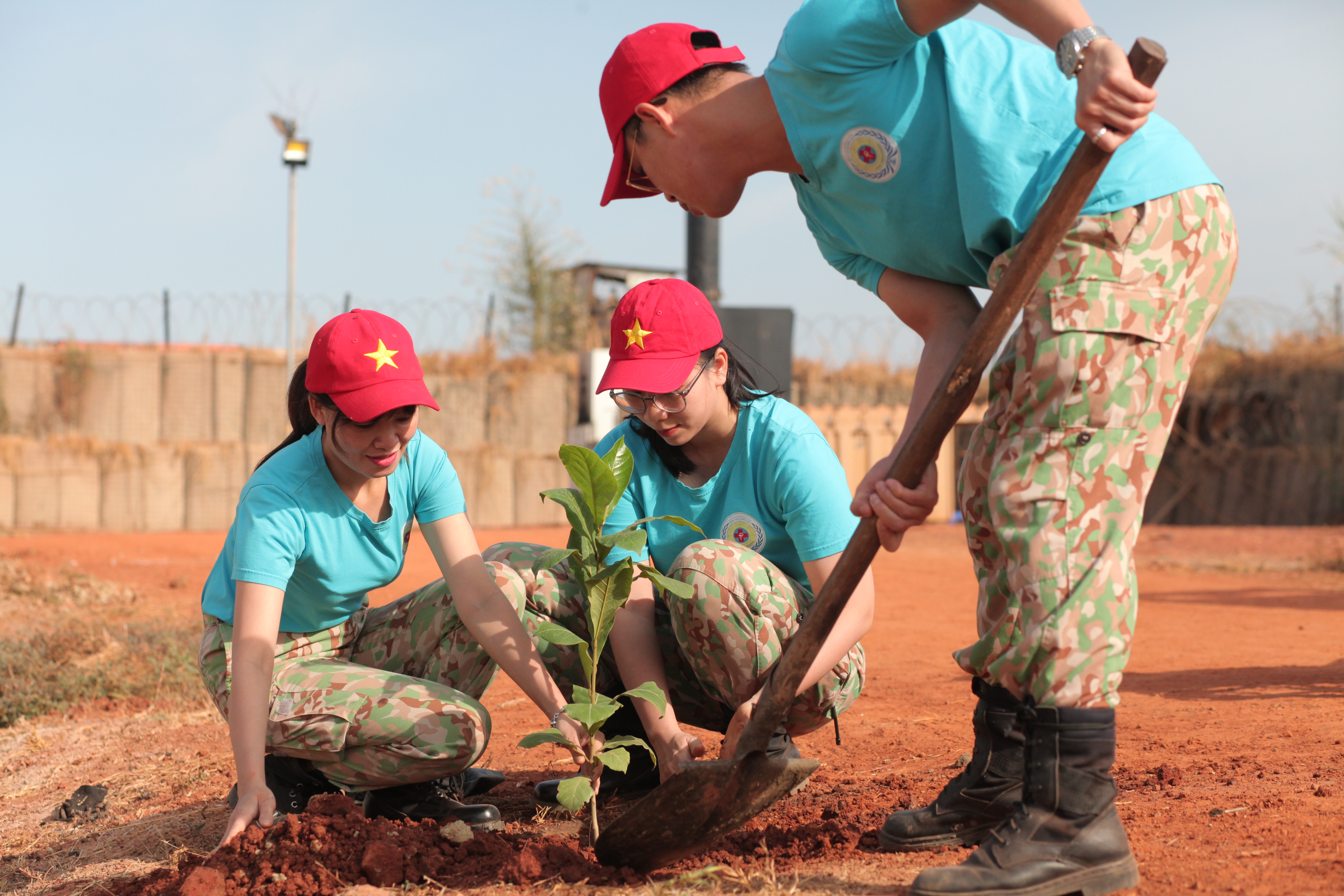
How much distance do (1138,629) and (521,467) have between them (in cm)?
881

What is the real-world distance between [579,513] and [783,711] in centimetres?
57

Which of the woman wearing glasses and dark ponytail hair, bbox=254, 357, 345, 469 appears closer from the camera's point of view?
the woman wearing glasses

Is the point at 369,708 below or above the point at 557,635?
below

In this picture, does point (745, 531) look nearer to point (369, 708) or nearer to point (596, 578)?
point (596, 578)

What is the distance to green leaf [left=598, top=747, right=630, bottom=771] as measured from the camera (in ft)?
6.75

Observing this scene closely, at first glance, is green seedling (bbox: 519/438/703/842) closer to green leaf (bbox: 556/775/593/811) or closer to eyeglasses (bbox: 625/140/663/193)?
green leaf (bbox: 556/775/593/811)

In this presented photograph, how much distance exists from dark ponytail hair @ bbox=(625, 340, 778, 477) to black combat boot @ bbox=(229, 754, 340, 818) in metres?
1.13

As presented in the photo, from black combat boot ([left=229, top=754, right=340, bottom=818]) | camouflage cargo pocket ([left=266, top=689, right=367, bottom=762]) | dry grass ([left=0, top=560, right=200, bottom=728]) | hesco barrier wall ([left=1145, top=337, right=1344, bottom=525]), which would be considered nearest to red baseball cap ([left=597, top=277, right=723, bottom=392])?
camouflage cargo pocket ([left=266, top=689, right=367, bottom=762])

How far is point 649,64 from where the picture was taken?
6.57 feet

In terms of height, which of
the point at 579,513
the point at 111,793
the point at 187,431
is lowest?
the point at 111,793

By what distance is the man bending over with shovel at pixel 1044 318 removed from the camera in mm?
1734

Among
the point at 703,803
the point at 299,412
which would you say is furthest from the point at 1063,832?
the point at 299,412

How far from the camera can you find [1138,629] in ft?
19.1

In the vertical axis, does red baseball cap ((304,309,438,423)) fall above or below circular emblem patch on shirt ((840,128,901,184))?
below
